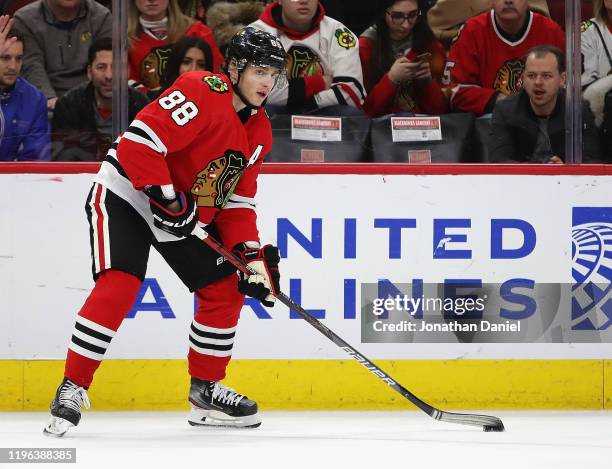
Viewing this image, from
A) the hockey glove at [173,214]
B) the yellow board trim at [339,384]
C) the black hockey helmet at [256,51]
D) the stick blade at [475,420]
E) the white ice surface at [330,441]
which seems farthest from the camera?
the yellow board trim at [339,384]

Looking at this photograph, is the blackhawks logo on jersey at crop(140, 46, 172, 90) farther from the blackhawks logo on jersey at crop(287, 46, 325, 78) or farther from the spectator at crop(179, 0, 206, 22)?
the blackhawks logo on jersey at crop(287, 46, 325, 78)

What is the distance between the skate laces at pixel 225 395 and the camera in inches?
141

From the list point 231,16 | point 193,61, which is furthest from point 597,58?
point 193,61

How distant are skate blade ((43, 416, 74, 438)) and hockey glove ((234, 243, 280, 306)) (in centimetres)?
60

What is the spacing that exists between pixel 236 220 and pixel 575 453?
Result: 116 cm

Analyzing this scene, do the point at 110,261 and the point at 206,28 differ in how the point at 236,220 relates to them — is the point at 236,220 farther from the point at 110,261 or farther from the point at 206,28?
the point at 206,28

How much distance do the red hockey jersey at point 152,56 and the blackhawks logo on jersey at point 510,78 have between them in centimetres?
97

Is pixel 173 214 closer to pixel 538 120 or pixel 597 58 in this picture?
pixel 538 120

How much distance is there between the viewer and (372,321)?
3939 mm

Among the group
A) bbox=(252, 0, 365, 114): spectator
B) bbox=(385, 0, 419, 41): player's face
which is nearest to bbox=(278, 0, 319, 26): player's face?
bbox=(252, 0, 365, 114): spectator

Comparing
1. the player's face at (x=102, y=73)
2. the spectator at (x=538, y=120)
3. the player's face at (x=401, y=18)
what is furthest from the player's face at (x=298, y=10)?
the spectator at (x=538, y=120)

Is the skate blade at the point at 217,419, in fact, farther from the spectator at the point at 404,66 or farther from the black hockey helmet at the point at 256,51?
the spectator at the point at 404,66

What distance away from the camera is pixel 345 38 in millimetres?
4164

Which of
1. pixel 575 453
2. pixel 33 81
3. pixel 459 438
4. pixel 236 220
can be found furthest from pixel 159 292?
pixel 575 453
